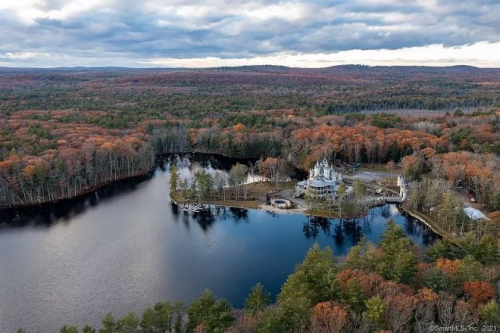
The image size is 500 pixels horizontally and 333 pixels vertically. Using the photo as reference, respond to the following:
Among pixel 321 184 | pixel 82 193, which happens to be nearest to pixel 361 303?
pixel 321 184

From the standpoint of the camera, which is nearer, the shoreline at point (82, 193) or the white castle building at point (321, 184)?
the white castle building at point (321, 184)

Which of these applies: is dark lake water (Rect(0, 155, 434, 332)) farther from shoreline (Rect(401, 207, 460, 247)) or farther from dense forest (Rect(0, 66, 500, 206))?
dense forest (Rect(0, 66, 500, 206))

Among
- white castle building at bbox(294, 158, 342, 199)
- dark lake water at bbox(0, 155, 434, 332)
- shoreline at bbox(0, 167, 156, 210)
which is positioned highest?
white castle building at bbox(294, 158, 342, 199)

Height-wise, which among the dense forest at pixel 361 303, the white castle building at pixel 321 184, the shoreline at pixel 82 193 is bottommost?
the shoreline at pixel 82 193

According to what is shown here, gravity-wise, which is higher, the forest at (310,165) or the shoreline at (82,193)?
the forest at (310,165)

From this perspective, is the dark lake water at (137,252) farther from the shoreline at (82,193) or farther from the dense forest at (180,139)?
the dense forest at (180,139)

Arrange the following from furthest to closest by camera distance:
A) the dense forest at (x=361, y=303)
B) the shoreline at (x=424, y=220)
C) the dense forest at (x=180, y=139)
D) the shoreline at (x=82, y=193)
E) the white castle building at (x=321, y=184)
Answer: the dense forest at (x=180, y=139) < the shoreline at (x=82, y=193) < the white castle building at (x=321, y=184) < the shoreline at (x=424, y=220) < the dense forest at (x=361, y=303)

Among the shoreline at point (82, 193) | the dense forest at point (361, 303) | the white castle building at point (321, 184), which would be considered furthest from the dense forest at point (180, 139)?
the dense forest at point (361, 303)

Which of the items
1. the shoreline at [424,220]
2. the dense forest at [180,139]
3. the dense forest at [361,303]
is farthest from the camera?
the dense forest at [180,139]

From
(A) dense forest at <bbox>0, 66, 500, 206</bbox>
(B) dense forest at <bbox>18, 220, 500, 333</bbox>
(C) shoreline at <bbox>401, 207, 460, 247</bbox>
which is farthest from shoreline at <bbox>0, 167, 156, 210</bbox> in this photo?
(C) shoreline at <bbox>401, 207, 460, 247</bbox>
